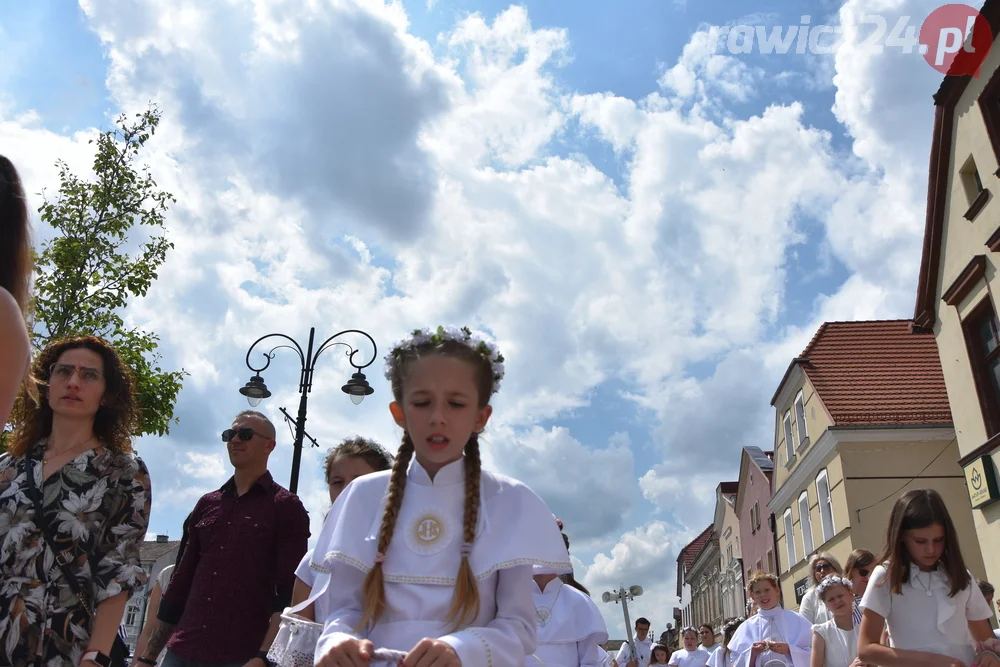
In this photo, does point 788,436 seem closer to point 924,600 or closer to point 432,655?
point 924,600

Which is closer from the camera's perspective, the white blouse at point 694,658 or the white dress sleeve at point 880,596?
the white dress sleeve at point 880,596

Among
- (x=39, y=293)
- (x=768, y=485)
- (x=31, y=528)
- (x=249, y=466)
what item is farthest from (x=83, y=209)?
(x=768, y=485)

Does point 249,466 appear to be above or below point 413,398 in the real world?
above

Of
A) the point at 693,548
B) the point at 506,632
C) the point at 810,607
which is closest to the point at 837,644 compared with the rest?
the point at 810,607

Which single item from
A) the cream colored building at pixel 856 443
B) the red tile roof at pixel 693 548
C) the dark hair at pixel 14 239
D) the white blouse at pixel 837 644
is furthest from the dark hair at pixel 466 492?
the red tile roof at pixel 693 548

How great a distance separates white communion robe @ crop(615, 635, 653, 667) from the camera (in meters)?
14.9

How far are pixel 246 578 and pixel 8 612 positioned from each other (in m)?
1.54

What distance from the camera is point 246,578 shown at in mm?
4383

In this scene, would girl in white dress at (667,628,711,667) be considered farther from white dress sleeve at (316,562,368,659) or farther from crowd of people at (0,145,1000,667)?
white dress sleeve at (316,562,368,659)

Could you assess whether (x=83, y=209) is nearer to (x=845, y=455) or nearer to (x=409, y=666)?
(x=409, y=666)

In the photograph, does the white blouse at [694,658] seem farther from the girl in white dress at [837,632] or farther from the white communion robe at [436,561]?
the white communion robe at [436,561]

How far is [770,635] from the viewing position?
866 cm

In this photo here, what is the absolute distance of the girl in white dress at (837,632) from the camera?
6449 millimetres

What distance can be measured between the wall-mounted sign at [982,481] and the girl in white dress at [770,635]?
6515 mm
